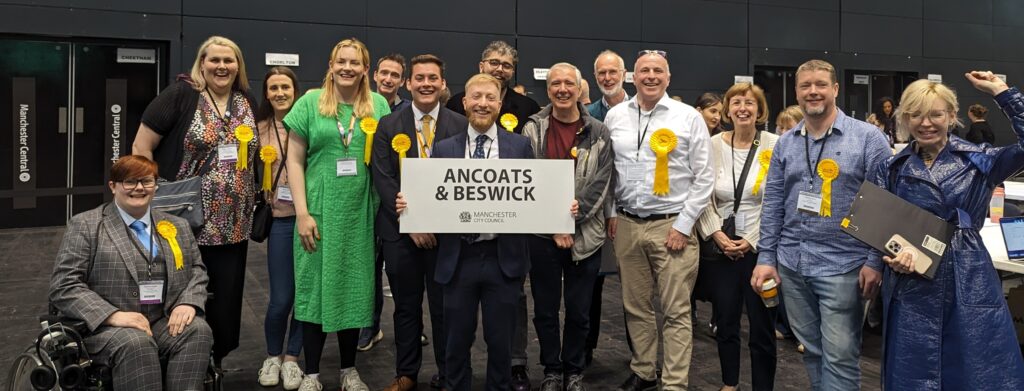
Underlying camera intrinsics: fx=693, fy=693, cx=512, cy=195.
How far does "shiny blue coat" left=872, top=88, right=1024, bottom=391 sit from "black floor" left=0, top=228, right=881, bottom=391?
1.32 metres

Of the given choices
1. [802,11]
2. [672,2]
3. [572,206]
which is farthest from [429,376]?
[802,11]

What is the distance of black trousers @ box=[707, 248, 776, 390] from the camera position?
3.16 metres

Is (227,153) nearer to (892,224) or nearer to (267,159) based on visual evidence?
(267,159)

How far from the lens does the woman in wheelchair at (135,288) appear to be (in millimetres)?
2477

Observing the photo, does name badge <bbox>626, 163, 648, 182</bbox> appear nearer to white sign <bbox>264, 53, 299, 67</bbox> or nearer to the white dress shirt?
the white dress shirt

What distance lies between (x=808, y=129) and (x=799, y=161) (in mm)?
136

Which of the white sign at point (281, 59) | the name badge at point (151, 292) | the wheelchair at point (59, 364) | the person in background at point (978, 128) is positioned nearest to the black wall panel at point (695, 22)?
the person in background at point (978, 128)

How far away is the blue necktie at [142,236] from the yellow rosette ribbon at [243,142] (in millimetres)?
577

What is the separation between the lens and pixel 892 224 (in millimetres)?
2324

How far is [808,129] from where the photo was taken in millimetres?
2732

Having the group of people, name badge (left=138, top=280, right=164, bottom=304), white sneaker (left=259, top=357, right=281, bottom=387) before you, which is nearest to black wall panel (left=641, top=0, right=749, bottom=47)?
the group of people

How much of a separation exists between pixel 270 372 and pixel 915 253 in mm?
A: 2952

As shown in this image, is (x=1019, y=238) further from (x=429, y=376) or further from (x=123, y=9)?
(x=123, y=9)

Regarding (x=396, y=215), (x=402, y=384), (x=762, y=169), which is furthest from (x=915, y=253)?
(x=402, y=384)
